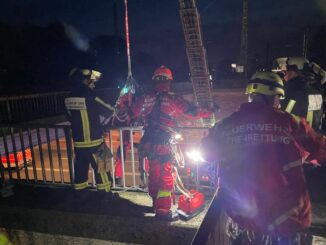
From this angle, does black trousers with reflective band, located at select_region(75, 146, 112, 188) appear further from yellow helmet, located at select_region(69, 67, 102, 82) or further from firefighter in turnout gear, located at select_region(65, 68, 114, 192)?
yellow helmet, located at select_region(69, 67, 102, 82)

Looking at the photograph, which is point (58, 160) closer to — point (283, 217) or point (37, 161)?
point (37, 161)

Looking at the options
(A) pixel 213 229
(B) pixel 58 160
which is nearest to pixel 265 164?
(A) pixel 213 229

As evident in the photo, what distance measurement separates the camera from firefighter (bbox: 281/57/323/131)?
157 inches

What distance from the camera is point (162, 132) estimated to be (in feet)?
13.9

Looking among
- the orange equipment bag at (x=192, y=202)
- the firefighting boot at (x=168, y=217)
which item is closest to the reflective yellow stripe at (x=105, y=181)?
the firefighting boot at (x=168, y=217)

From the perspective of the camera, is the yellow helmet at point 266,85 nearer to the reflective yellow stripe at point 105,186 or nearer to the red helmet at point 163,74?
the red helmet at point 163,74

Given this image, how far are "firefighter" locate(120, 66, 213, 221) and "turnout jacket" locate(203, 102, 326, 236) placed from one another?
176 cm

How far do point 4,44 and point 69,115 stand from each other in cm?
2952

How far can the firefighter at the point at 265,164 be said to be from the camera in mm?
2217

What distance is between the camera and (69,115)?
4.95 metres

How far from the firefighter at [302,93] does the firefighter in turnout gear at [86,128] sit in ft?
8.98

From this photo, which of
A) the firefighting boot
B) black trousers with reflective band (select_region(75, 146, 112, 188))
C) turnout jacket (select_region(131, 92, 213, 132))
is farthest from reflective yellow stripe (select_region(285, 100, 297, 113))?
black trousers with reflective band (select_region(75, 146, 112, 188))

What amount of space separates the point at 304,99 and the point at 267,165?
2.21 meters

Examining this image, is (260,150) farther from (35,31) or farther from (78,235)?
(35,31)
